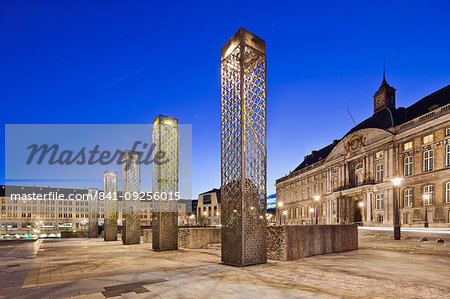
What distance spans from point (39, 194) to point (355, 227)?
123m

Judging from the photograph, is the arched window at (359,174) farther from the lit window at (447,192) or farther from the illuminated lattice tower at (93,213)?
the illuminated lattice tower at (93,213)

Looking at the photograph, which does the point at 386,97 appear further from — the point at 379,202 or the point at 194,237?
the point at 194,237

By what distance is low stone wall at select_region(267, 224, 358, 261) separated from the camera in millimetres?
12781

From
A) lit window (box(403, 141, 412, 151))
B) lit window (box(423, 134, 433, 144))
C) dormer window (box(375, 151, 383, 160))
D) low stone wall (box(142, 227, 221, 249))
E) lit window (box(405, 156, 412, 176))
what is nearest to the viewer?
low stone wall (box(142, 227, 221, 249))

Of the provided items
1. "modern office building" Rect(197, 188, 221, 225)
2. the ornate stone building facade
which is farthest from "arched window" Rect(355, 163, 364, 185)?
"modern office building" Rect(197, 188, 221, 225)

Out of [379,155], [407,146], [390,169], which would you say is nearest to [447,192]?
[407,146]

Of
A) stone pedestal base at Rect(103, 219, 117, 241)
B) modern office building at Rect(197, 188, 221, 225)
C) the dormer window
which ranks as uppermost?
the dormer window

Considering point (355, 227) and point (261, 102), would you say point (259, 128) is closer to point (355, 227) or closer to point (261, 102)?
point (261, 102)

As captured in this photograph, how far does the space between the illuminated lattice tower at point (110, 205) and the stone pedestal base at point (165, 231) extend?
14701mm

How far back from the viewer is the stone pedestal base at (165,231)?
1838cm

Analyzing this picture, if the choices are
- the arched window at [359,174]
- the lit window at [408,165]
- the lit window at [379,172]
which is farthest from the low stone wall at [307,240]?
the arched window at [359,174]

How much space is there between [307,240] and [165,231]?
9204 mm

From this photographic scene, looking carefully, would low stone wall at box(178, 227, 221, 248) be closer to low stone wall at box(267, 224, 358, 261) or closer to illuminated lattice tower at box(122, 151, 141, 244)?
illuminated lattice tower at box(122, 151, 141, 244)

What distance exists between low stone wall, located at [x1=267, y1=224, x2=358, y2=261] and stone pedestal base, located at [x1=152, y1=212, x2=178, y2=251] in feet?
25.7
